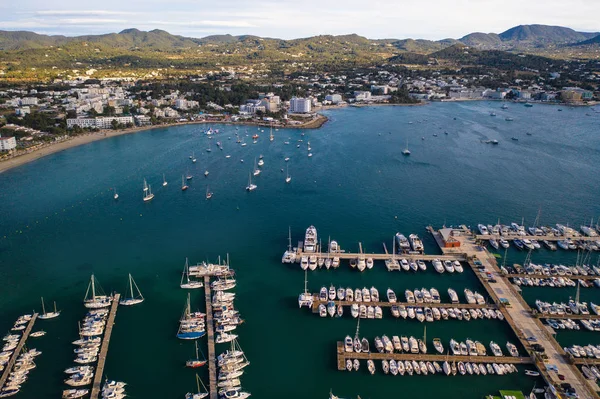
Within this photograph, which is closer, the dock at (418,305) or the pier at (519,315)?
the pier at (519,315)

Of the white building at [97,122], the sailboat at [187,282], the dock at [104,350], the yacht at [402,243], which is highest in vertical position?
the white building at [97,122]

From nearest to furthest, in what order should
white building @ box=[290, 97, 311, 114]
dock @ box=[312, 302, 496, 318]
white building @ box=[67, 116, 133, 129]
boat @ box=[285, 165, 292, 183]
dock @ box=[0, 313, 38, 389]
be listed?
dock @ box=[0, 313, 38, 389], dock @ box=[312, 302, 496, 318], boat @ box=[285, 165, 292, 183], white building @ box=[67, 116, 133, 129], white building @ box=[290, 97, 311, 114]

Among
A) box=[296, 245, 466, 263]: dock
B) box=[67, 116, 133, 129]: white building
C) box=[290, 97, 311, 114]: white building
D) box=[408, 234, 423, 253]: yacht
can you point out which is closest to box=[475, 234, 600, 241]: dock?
box=[296, 245, 466, 263]: dock

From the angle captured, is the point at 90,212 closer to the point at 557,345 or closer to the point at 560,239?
the point at 557,345

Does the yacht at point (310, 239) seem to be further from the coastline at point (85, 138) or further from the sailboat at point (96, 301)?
the coastline at point (85, 138)

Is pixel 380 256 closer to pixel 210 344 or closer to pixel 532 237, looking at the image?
pixel 532 237

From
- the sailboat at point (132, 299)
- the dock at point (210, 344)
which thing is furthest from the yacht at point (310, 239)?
the sailboat at point (132, 299)

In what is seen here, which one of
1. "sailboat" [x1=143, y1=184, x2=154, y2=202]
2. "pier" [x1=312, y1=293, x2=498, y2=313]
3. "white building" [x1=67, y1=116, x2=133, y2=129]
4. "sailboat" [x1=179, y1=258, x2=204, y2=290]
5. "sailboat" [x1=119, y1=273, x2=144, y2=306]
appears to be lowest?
"sailboat" [x1=119, y1=273, x2=144, y2=306]

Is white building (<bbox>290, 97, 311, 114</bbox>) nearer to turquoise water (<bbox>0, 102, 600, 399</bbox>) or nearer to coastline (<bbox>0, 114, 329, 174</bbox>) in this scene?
coastline (<bbox>0, 114, 329, 174</bbox>)
